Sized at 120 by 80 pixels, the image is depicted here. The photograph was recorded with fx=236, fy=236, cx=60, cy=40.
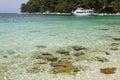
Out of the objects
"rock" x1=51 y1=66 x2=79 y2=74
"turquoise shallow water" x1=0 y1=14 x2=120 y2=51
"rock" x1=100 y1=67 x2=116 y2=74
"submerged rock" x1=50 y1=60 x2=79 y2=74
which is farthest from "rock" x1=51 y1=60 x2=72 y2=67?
"turquoise shallow water" x1=0 y1=14 x2=120 y2=51

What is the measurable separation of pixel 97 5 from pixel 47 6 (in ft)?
119

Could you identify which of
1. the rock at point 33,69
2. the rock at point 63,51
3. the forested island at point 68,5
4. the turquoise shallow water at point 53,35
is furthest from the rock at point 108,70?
the forested island at point 68,5

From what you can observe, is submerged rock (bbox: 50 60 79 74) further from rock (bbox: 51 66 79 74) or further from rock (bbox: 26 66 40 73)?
rock (bbox: 26 66 40 73)

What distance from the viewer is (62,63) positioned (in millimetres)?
11367

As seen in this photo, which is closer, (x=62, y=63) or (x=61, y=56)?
(x=62, y=63)

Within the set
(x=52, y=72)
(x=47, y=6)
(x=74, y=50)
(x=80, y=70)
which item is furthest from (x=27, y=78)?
(x=47, y=6)

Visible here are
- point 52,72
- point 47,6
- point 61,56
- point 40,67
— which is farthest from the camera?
point 47,6

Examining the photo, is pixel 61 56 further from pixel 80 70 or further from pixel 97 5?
pixel 97 5

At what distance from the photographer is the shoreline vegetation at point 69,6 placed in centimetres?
9681

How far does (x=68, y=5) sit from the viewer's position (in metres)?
110

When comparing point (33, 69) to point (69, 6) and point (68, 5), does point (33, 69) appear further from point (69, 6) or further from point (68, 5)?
point (68, 5)

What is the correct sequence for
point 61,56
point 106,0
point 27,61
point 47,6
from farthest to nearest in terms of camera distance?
1. point 47,6
2. point 106,0
3. point 61,56
4. point 27,61

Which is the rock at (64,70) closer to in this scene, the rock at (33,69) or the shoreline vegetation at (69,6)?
the rock at (33,69)

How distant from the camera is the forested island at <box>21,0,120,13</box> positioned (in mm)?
96938
